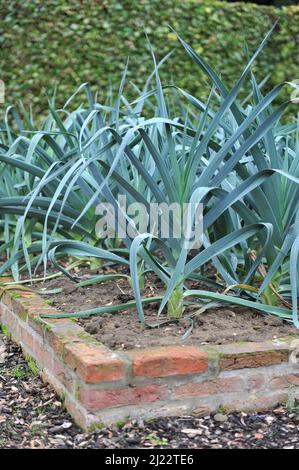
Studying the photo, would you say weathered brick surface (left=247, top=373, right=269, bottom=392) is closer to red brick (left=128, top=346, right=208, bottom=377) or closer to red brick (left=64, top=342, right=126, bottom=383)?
red brick (left=128, top=346, right=208, bottom=377)

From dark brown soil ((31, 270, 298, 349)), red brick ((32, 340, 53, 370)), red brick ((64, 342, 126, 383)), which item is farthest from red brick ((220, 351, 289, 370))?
red brick ((32, 340, 53, 370))

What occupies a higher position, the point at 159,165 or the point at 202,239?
the point at 159,165

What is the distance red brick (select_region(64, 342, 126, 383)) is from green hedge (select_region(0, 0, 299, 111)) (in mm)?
3849

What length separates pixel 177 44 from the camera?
5.63 metres

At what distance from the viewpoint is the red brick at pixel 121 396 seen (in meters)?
1.77

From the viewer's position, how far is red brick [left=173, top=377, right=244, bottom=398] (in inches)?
73.3

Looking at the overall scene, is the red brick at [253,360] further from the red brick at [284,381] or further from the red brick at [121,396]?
the red brick at [121,396]

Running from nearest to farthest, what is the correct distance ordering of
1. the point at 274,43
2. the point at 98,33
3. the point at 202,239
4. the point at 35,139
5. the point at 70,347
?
the point at 70,347 < the point at 202,239 < the point at 35,139 < the point at 98,33 < the point at 274,43

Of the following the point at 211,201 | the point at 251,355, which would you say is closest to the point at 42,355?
the point at 251,355

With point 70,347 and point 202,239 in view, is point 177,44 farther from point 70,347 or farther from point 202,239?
point 70,347

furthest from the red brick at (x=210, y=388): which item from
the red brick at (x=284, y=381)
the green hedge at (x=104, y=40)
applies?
the green hedge at (x=104, y=40)

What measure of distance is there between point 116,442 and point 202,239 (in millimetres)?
751
